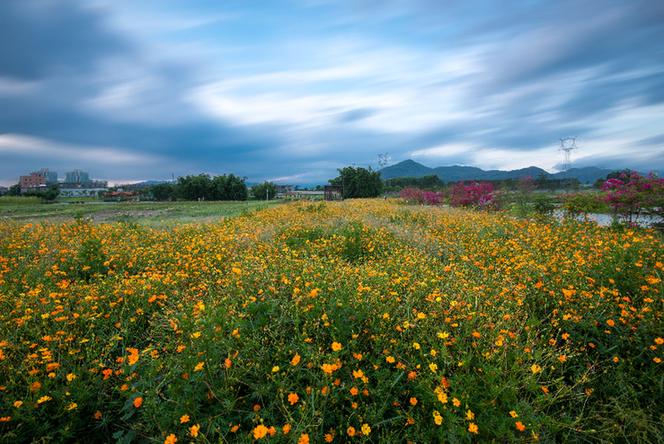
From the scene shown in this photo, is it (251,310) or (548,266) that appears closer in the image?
(251,310)

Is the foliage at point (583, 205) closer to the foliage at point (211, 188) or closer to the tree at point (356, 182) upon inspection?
the tree at point (356, 182)

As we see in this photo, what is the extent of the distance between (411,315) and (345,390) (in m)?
0.98

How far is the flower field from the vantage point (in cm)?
216

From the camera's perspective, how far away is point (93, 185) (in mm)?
117625

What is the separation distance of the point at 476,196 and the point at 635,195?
894cm

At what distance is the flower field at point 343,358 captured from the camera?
2162 millimetres

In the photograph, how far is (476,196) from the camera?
18.9 m

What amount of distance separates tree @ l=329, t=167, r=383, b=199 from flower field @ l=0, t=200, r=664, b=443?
152 ft

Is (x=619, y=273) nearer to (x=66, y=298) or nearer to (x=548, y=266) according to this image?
(x=548, y=266)

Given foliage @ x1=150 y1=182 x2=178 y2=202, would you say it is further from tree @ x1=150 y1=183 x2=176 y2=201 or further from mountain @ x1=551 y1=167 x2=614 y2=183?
mountain @ x1=551 y1=167 x2=614 y2=183

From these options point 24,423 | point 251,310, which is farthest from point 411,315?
point 24,423

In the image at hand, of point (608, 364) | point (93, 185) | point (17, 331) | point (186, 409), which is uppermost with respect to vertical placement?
point (93, 185)

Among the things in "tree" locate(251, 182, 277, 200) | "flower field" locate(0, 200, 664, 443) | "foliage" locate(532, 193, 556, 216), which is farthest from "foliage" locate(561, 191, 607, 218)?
"tree" locate(251, 182, 277, 200)

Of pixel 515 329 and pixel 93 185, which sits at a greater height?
pixel 93 185
